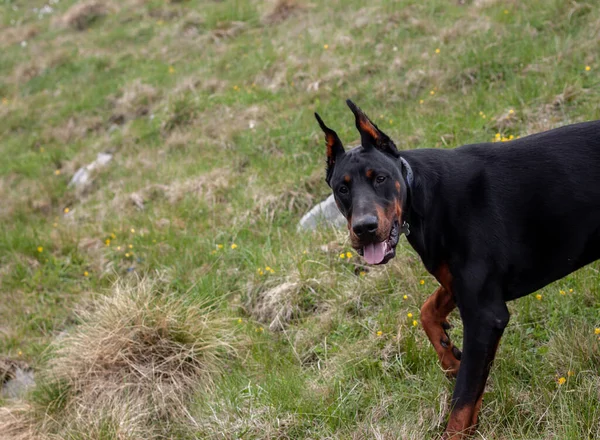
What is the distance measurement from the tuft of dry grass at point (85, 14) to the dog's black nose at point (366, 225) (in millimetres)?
12890

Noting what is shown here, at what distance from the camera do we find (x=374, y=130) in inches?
126

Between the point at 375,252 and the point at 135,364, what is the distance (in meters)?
2.20

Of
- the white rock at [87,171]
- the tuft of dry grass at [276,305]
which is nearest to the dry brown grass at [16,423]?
the tuft of dry grass at [276,305]

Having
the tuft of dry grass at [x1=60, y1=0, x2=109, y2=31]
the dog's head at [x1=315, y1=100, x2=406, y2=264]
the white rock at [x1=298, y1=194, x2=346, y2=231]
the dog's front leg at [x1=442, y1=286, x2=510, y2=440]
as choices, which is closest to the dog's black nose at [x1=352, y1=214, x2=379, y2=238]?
the dog's head at [x1=315, y1=100, x2=406, y2=264]

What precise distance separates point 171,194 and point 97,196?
133 cm

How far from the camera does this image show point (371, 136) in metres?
3.21

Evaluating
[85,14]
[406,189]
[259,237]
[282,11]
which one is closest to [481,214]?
[406,189]

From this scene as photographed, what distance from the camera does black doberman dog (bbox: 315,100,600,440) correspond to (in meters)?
3.05

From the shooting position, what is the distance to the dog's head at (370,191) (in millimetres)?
2939

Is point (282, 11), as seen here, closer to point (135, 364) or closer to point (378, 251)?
point (135, 364)

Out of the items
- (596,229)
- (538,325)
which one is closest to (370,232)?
(596,229)

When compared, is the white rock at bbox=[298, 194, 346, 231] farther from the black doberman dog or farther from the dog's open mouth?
the dog's open mouth

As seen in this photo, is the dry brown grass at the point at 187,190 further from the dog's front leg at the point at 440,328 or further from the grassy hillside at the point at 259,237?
the dog's front leg at the point at 440,328

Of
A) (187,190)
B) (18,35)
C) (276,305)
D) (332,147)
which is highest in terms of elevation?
(332,147)
